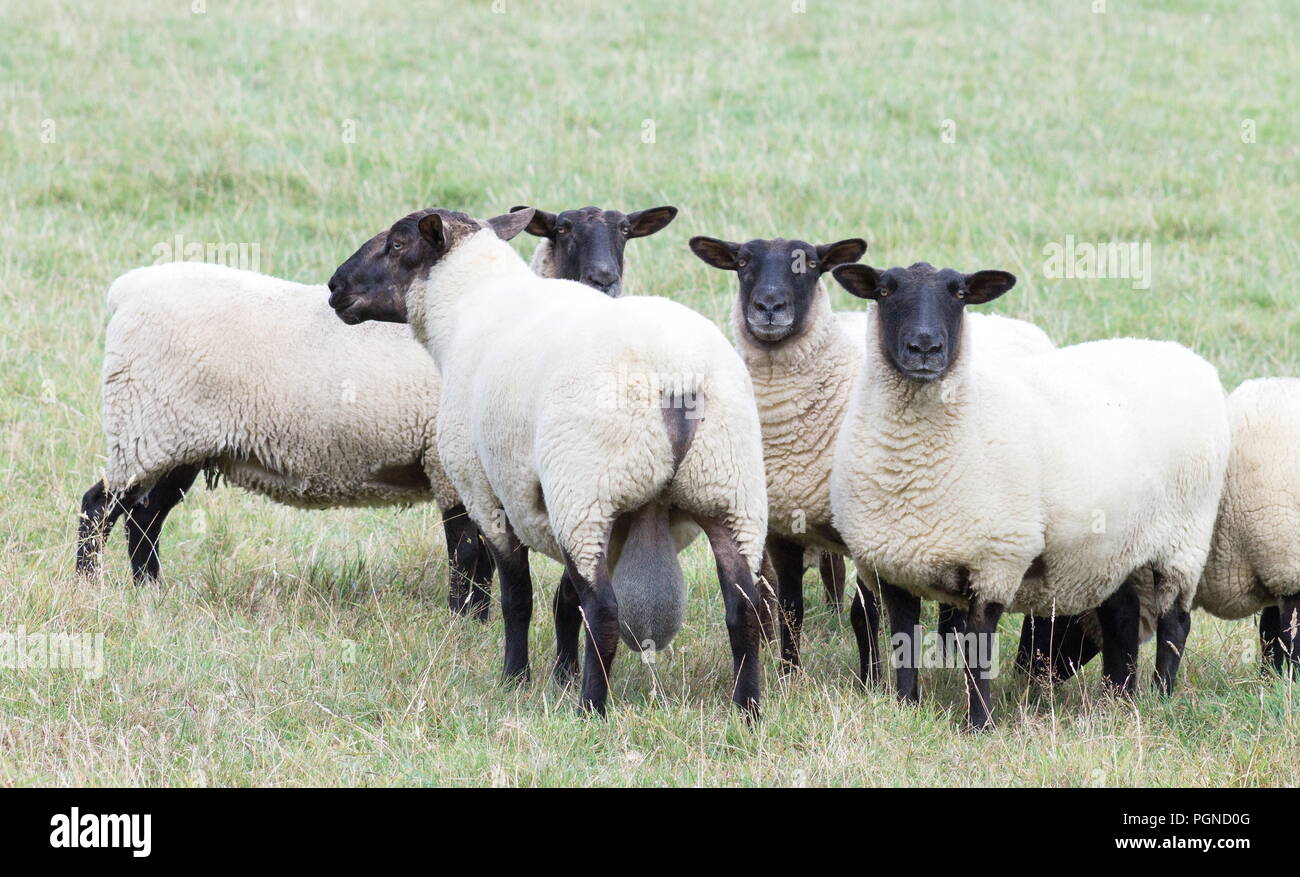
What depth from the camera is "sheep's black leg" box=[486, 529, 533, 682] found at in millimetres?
5594

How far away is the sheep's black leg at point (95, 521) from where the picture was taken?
667 centimetres

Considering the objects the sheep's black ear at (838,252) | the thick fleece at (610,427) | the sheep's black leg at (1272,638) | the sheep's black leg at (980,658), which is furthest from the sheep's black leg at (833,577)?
the thick fleece at (610,427)

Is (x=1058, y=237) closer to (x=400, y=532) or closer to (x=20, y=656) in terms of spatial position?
(x=400, y=532)

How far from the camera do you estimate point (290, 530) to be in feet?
24.4

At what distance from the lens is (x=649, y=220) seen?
715 cm

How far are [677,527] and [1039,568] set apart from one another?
52.3 inches

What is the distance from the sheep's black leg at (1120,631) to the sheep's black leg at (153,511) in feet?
13.4

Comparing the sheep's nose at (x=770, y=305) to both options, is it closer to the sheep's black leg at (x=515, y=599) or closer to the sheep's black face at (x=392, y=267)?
the sheep's black face at (x=392, y=267)

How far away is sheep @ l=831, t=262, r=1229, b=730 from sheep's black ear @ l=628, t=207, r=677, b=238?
1.58 meters
